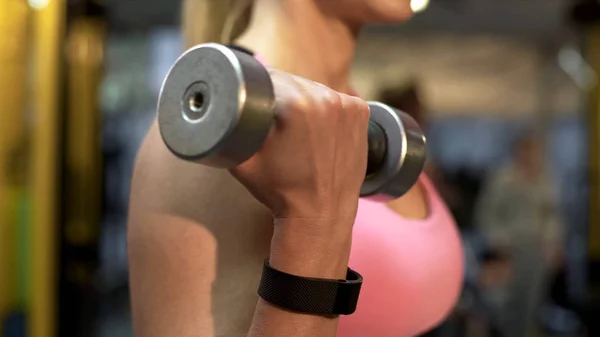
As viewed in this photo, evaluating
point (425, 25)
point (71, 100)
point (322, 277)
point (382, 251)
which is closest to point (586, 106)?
point (425, 25)

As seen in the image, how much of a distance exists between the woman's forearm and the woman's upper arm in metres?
0.07

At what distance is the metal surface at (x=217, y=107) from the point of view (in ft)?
1.28

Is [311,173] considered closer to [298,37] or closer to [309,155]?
[309,155]

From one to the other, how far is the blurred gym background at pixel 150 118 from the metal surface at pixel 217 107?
0.59m

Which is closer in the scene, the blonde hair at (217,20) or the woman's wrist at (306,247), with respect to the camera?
the woman's wrist at (306,247)

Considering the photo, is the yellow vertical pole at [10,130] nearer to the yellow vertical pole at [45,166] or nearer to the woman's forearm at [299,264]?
the yellow vertical pole at [45,166]

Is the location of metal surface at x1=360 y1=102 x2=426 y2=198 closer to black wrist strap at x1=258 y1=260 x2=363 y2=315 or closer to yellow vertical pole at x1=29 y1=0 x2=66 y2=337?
black wrist strap at x1=258 y1=260 x2=363 y2=315

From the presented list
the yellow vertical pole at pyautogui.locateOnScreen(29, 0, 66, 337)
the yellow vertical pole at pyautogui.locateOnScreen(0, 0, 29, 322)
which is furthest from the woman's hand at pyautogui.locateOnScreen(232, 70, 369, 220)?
the yellow vertical pole at pyautogui.locateOnScreen(29, 0, 66, 337)

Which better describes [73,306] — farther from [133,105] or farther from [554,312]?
[554,312]

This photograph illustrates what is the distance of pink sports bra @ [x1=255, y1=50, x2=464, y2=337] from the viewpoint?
0.62 m

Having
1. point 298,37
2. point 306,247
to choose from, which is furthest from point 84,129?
point 306,247

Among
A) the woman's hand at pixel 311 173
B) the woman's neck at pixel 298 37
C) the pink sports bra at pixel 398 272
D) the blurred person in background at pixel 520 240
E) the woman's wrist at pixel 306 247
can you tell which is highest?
the woman's neck at pixel 298 37

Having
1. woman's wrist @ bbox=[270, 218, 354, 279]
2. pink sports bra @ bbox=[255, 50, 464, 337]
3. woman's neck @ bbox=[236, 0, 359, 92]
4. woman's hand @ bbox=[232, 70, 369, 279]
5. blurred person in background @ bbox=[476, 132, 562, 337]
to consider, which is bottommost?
blurred person in background @ bbox=[476, 132, 562, 337]


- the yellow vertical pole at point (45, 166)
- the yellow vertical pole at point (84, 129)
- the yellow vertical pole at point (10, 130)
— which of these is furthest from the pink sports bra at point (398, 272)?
the yellow vertical pole at point (84, 129)
